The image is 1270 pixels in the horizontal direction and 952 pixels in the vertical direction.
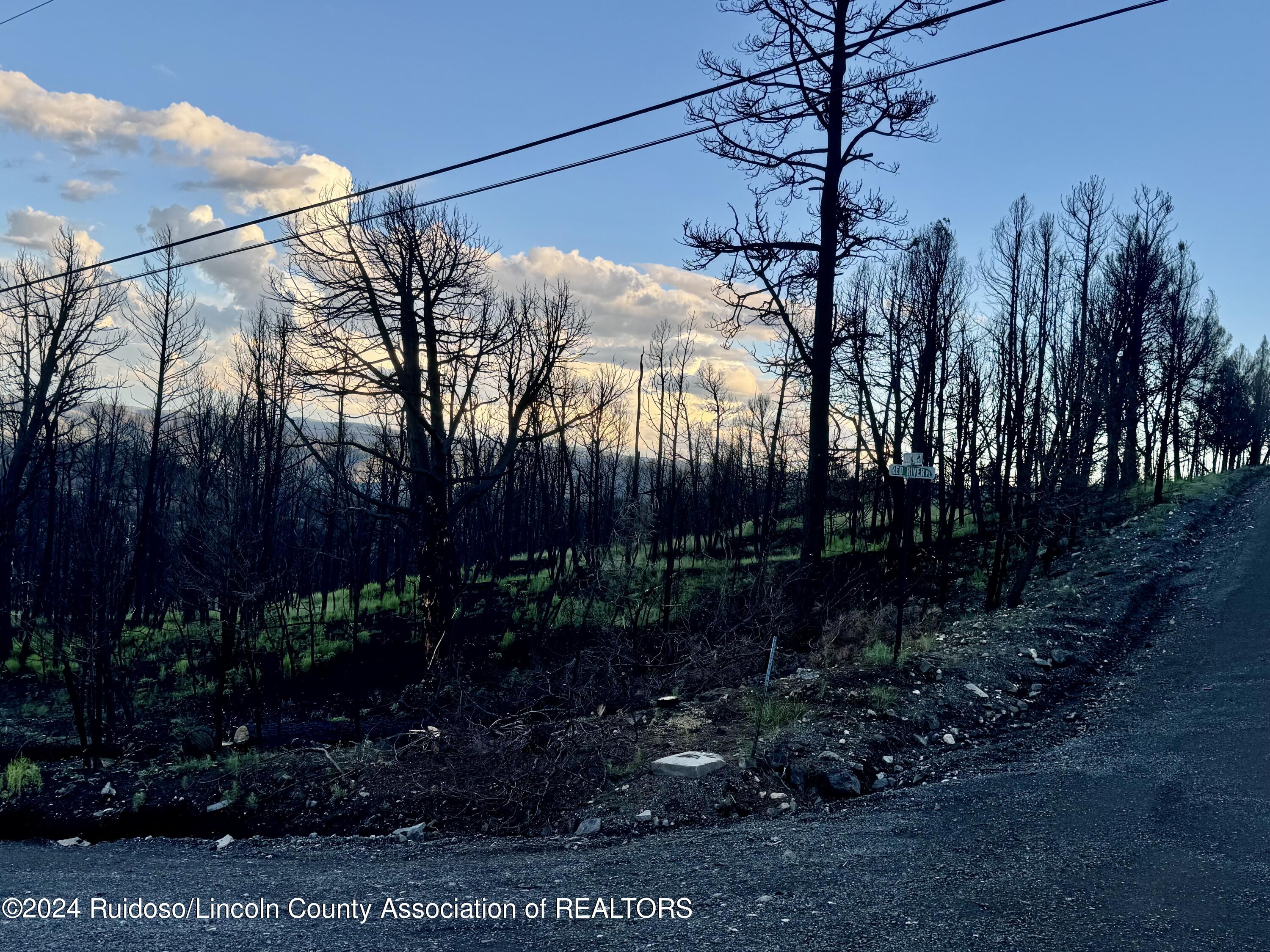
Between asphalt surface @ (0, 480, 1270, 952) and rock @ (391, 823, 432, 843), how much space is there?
264 mm

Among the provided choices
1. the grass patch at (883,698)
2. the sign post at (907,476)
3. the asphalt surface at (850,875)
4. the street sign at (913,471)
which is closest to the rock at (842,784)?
the asphalt surface at (850,875)

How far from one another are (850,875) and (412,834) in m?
4.06

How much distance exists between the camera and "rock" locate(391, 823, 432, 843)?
285 inches

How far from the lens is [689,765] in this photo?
7539 millimetres

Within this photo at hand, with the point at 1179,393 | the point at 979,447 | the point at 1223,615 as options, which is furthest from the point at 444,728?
the point at 1179,393

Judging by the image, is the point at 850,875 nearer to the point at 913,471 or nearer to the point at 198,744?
the point at 913,471

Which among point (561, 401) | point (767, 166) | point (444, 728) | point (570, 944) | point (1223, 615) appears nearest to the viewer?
point (570, 944)

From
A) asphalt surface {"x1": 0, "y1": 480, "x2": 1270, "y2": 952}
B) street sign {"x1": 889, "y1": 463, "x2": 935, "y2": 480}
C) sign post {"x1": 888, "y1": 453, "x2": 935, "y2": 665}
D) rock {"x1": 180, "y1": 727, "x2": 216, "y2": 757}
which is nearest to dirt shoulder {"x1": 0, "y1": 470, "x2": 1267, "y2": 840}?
rock {"x1": 180, "y1": 727, "x2": 216, "y2": 757}

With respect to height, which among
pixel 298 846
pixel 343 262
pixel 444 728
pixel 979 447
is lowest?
pixel 298 846

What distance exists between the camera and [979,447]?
29.3m

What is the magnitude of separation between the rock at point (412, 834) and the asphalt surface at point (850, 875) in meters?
0.26

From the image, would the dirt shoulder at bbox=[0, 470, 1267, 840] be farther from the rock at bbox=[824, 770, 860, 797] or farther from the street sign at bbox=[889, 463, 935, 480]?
the street sign at bbox=[889, 463, 935, 480]

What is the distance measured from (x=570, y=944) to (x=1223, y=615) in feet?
49.1

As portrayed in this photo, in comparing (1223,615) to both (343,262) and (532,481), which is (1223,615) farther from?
(532,481)
